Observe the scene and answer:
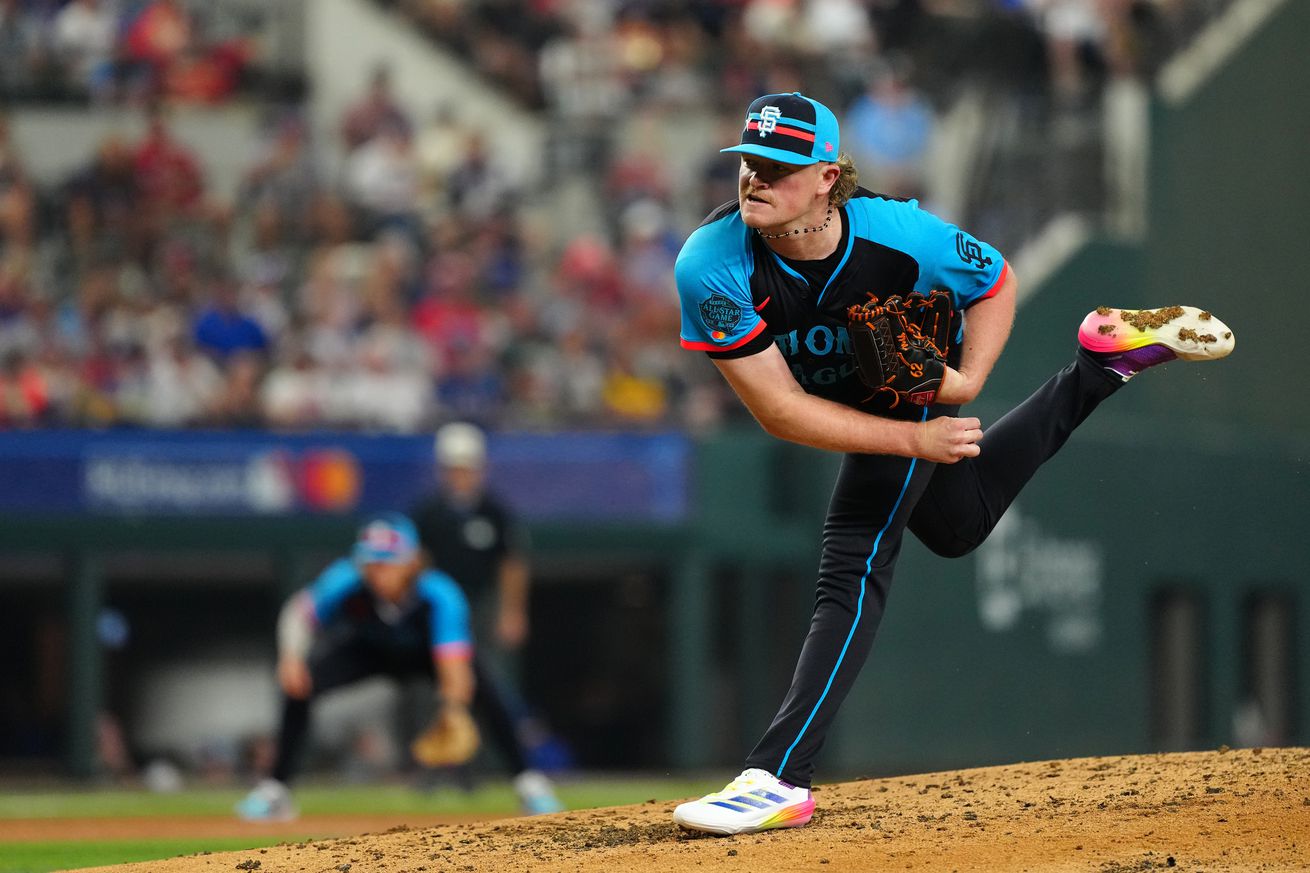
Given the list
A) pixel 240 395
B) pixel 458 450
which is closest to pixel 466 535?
pixel 458 450

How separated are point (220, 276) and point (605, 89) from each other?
3912 mm

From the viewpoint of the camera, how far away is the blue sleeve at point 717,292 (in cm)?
598

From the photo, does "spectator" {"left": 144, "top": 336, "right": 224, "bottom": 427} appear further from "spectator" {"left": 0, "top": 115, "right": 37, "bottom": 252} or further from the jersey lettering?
the jersey lettering

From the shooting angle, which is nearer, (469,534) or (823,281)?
(823,281)

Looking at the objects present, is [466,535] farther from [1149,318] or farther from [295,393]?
[1149,318]

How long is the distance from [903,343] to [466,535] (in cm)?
783

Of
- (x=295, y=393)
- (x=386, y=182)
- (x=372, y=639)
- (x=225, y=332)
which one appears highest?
(x=386, y=182)

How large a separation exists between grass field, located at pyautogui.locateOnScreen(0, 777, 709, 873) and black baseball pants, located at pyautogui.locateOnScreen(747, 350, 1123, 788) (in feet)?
11.6

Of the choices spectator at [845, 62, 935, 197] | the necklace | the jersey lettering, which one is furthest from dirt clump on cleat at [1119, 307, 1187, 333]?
spectator at [845, 62, 935, 197]

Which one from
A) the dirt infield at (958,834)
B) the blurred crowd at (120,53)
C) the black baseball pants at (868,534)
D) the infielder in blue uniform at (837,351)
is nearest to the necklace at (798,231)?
the infielder in blue uniform at (837,351)

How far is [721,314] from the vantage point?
5969mm

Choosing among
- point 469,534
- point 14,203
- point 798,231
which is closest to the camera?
point 798,231

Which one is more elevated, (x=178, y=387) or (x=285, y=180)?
(x=285, y=180)

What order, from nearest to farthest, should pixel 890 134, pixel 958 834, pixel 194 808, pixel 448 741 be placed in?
1. pixel 958 834
2. pixel 448 741
3. pixel 194 808
4. pixel 890 134
